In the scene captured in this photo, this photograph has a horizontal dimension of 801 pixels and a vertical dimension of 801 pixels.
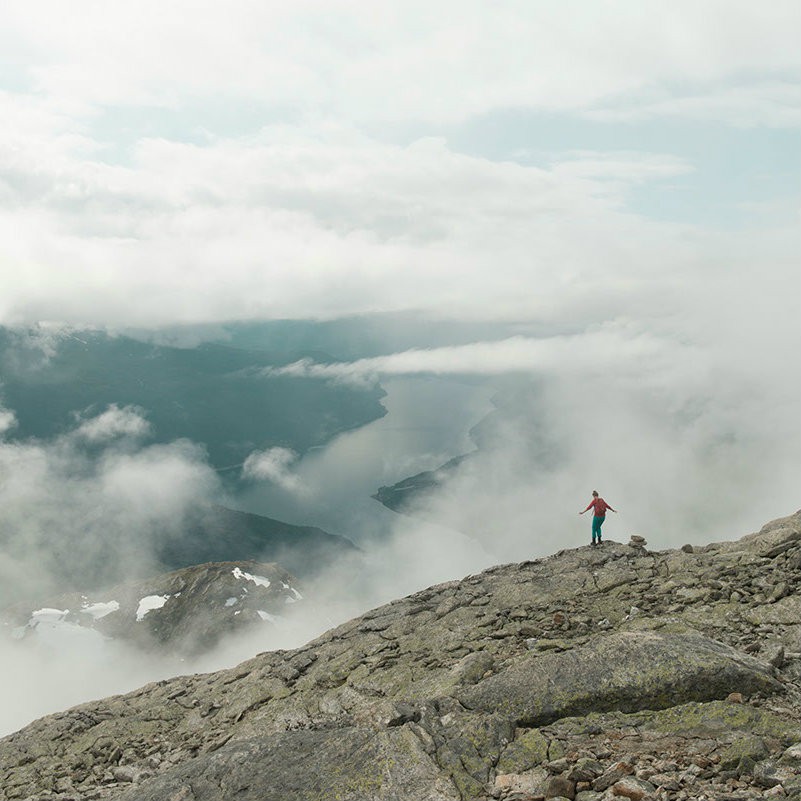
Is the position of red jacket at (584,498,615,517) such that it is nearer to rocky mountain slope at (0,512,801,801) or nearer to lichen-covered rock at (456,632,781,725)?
rocky mountain slope at (0,512,801,801)

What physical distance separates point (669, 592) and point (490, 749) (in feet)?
53.3

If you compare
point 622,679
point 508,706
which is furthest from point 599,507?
point 508,706

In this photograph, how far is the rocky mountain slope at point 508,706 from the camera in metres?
18.9

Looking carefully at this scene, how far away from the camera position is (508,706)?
23109 millimetres

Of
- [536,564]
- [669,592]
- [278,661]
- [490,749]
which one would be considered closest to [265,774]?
[490,749]

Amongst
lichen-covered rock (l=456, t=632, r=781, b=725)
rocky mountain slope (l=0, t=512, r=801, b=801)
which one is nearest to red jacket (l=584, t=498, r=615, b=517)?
rocky mountain slope (l=0, t=512, r=801, b=801)

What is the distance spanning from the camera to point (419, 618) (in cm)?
3881

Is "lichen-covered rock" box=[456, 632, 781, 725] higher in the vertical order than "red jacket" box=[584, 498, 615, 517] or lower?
lower

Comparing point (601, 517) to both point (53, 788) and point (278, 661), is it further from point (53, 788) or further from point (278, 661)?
point (53, 788)

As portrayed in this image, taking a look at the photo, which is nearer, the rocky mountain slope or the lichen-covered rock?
the rocky mountain slope

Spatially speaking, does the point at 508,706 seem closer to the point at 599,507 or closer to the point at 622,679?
the point at 622,679

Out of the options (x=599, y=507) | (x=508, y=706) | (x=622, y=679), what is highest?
(x=599, y=507)

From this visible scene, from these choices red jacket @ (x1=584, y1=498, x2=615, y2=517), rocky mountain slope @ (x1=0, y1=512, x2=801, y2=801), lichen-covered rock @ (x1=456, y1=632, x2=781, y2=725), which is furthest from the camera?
red jacket @ (x1=584, y1=498, x2=615, y2=517)

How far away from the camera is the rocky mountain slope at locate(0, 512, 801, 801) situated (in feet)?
61.9
